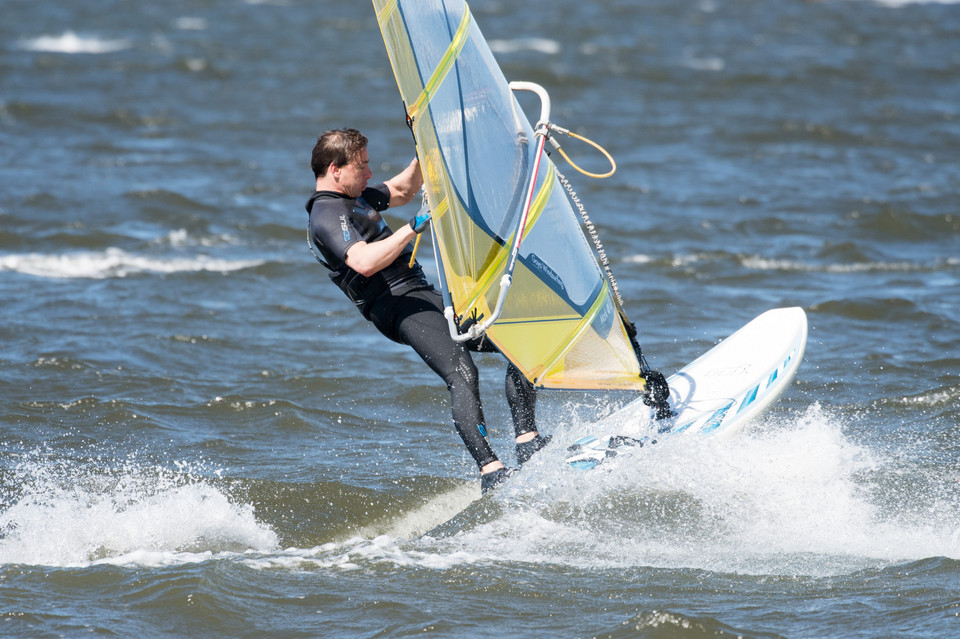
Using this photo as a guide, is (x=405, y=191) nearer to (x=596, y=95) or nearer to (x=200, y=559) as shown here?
(x=200, y=559)

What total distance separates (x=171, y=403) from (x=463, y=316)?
3046 mm

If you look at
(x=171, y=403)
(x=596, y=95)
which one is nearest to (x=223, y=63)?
(x=596, y=95)

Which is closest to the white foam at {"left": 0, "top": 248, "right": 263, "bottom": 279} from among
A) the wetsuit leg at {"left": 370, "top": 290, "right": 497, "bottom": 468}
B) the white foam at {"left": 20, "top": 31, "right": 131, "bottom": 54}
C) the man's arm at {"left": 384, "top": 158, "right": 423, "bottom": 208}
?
the man's arm at {"left": 384, "top": 158, "right": 423, "bottom": 208}

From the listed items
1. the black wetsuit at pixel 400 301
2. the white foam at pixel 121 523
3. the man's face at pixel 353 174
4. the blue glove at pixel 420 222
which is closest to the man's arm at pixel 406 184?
the black wetsuit at pixel 400 301

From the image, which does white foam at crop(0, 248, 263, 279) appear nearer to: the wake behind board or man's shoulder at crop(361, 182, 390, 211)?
man's shoulder at crop(361, 182, 390, 211)

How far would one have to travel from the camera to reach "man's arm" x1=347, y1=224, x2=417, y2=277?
4.69 metres

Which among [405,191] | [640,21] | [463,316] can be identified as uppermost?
[640,21]

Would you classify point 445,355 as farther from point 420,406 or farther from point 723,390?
point 420,406

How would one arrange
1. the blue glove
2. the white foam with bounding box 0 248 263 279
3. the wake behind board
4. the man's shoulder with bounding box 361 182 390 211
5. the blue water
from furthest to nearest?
1. the white foam with bounding box 0 248 263 279
2. the wake behind board
3. the man's shoulder with bounding box 361 182 390 211
4. the blue glove
5. the blue water

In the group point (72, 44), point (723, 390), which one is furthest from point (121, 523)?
point (72, 44)

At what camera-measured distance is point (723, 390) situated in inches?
234

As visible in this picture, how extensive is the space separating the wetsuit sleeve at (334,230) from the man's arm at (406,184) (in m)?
0.54

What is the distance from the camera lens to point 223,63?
22219mm

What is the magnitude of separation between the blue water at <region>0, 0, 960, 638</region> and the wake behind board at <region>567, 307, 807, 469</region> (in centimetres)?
17
